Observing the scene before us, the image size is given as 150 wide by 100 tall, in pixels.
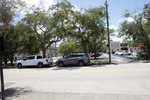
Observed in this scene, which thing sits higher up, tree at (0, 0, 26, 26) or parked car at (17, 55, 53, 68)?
tree at (0, 0, 26, 26)

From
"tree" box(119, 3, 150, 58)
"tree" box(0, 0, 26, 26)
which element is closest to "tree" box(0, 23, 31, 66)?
"tree" box(0, 0, 26, 26)

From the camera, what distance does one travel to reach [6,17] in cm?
693

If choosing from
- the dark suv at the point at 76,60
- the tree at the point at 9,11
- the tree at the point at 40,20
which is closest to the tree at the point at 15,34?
the tree at the point at 40,20

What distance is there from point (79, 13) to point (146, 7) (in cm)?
1073

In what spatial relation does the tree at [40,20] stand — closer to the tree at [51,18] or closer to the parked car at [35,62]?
the tree at [51,18]

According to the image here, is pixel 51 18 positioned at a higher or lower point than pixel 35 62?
higher

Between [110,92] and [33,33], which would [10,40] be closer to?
[33,33]

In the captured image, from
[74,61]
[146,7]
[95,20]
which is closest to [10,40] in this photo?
[74,61]

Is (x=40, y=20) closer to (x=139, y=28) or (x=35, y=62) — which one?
(x=35, y=62)

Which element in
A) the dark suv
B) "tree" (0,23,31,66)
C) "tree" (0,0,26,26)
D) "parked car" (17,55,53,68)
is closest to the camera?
"tree" (0,0,26,26)

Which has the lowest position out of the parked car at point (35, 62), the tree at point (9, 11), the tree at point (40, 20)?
the parked car at point (35, 62)

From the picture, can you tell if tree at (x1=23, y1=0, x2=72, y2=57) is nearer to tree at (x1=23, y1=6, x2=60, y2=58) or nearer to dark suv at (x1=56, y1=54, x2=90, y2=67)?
tree at (x1=23, y1=6, x2=60, y2=58)

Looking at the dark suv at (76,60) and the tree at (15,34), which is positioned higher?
the tree at (15,34)

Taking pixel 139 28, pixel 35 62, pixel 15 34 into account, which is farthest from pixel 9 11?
pixel 139 28
